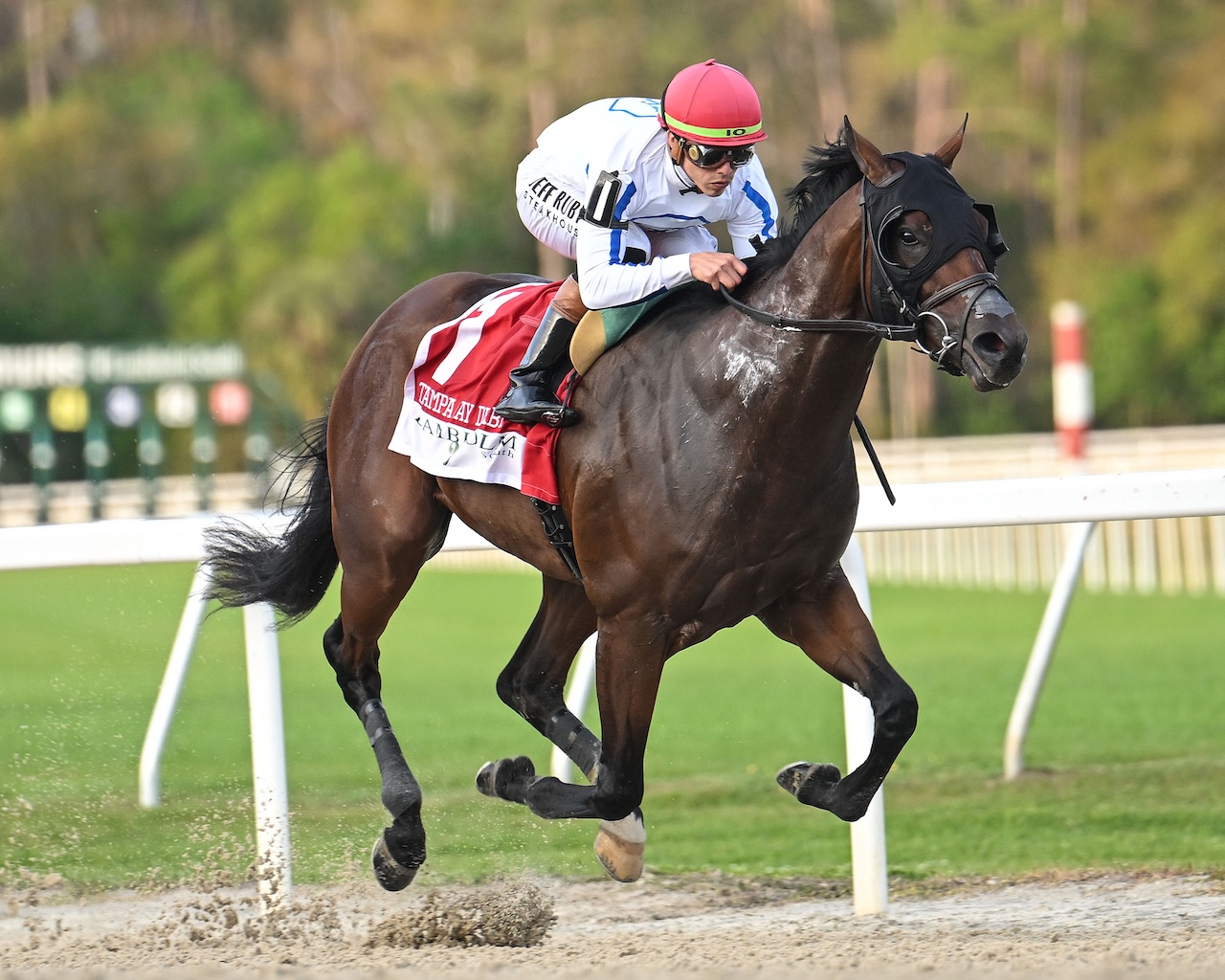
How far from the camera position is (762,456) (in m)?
3.79

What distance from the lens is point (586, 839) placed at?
567cm

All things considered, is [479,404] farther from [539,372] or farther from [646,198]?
[646,198]

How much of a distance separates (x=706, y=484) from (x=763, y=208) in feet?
2.95

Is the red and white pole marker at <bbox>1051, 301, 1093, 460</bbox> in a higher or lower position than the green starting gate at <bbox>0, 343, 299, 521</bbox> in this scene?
higher

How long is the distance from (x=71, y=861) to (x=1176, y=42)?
27.1 m

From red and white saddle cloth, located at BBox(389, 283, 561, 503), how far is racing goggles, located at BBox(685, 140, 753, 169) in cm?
62

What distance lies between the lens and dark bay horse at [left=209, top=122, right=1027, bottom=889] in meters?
3.56

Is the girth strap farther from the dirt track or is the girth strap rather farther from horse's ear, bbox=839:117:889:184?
horse's ear, bbox=839:117:889:184

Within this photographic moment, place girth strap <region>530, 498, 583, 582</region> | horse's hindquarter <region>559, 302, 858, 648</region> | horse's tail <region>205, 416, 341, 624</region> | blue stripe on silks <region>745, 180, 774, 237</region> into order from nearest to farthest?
1. horse's hindquarter <region>559, 302, 858, 648</region>
2. girth strap <region>530, 498, 583, 582</region>
3. blue stripe on silks <region>745, 180, 774, 237</region>
4. horse's tail <region>205, 416, 341, 624</region>

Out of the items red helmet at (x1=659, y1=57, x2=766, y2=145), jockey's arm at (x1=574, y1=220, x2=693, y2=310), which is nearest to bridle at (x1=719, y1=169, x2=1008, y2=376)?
jockey's arm at (x1=574, y1=220, x2=693, y2=310)

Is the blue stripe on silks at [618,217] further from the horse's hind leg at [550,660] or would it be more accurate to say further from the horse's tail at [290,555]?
the horse's tail at [290,555]

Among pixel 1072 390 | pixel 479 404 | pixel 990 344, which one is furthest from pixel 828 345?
pixel 1072 390

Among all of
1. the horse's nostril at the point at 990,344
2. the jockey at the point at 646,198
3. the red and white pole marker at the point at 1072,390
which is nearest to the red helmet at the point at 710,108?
the jockey at the point at 646,198

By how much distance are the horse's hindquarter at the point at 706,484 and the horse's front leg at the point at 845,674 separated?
15 centimetres
